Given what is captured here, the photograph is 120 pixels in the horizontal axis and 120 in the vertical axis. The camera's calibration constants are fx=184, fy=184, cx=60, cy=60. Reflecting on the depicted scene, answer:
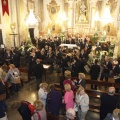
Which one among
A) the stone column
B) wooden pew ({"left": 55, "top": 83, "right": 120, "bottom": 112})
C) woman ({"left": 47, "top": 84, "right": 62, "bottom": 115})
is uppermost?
the stone column

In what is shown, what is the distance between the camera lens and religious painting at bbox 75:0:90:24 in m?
21.1

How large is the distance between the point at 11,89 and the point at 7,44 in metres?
7.67

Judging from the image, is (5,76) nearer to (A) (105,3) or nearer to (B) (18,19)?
(B) (18,19)

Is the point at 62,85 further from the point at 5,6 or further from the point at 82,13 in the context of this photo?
the point at 82,13

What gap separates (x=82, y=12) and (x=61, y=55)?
39.6ft

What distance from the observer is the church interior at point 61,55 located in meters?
6.21

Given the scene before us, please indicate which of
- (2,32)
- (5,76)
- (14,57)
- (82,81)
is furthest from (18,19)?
(82,81)

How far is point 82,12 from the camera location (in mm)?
21359

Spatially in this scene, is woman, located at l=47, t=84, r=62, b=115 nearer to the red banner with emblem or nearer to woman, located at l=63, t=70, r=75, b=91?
woman, located at l=63, t=70, r=75, b=91

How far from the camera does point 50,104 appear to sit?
565cm

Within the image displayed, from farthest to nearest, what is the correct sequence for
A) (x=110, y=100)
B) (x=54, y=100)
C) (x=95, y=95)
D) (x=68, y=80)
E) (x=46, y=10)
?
Answer: (x=46, y=10) → (x=95, y=95) → (x=68, y=80) → (x=54, y=100) → (x=110, y=100)

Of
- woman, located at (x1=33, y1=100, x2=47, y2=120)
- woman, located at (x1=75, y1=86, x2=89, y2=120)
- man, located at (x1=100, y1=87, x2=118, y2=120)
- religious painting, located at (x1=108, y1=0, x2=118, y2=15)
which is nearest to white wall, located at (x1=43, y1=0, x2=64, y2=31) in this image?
religious painting, located at (x1=108, y1=0, x2=118, y2=15)

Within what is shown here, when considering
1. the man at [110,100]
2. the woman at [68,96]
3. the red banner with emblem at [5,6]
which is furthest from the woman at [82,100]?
the red banner with emblem at [5,6]

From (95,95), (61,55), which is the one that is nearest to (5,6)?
(61,55)
